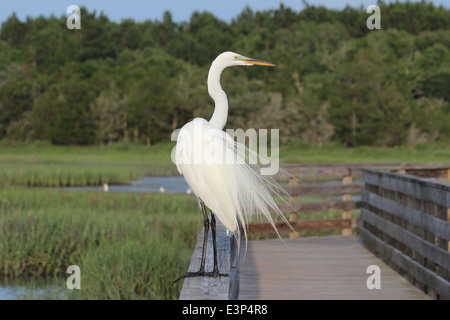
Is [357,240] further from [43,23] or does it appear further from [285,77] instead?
[43,23]

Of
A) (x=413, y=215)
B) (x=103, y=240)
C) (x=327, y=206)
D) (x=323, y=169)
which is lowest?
(x=103, y=240)

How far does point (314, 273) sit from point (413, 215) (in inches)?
50.5

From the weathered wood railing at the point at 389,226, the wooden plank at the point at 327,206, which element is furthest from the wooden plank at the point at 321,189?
the wooden plank at the point at 327,206

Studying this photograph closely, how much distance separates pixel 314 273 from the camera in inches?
268

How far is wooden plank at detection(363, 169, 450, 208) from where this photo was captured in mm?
5141

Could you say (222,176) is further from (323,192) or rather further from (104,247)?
(323,192)

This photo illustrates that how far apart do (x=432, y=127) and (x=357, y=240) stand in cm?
3116

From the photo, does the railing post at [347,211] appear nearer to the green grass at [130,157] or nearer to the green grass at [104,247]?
the green grass at [104,247]

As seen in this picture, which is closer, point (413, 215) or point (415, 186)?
point (415, 186)

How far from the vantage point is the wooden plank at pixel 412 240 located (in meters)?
5.21

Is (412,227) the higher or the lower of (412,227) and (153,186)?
the higher

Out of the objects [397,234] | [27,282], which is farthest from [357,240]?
[27,282]

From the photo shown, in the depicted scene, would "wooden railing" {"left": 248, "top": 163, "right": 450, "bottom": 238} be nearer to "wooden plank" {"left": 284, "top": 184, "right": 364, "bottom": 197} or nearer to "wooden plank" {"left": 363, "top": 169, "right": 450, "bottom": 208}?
"wooden plank" {"left": 284, "top": 184, "right": 364, "bottom": 197}

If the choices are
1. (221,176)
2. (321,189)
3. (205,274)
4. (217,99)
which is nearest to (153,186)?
(321,189)
